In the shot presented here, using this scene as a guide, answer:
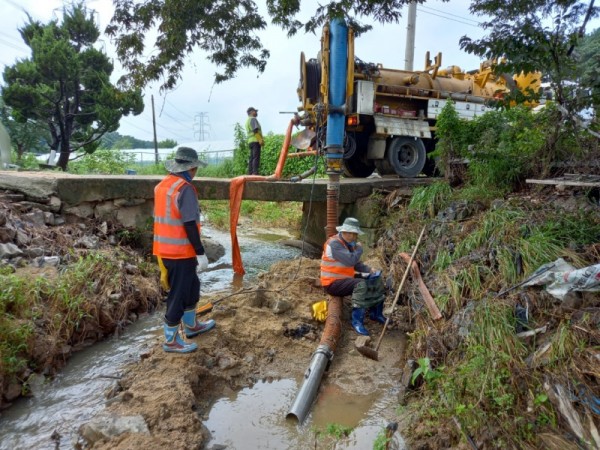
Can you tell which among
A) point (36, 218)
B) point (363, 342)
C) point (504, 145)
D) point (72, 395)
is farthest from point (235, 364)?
point (504, 145)

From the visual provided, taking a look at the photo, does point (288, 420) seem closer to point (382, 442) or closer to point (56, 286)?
point (382, 442)

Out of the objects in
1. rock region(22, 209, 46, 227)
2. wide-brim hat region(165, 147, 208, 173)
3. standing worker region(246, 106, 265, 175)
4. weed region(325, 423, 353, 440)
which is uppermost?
standing worker region(246, 106, 265, 175)

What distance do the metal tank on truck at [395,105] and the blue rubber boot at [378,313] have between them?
3.36 meters

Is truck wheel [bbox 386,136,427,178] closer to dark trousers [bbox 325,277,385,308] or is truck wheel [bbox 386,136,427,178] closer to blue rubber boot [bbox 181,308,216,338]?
dark trousers [bbox 325,277,385,308]

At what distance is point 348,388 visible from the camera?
4203 millimetres

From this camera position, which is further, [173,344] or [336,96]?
[336,96]

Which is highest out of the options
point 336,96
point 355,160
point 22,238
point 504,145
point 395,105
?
point 395,105

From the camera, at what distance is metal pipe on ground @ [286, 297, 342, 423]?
12.1 ft

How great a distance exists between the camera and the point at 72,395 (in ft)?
12.8

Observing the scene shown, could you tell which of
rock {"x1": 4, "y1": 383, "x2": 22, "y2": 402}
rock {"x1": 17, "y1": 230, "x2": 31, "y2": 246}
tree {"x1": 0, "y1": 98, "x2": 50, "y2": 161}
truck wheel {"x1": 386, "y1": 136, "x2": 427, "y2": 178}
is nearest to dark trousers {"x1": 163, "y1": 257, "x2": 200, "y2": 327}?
rock {"x1": 4, "y1": 383, "x2": 22, "y2": 402}

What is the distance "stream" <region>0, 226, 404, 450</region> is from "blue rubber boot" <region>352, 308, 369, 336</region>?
1.07 meters

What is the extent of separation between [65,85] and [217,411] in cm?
1791

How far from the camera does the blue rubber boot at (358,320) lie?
522cm

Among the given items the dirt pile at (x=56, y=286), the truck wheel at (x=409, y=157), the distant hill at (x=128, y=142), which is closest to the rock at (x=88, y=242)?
the dirt pile at (x=56, y=286)
